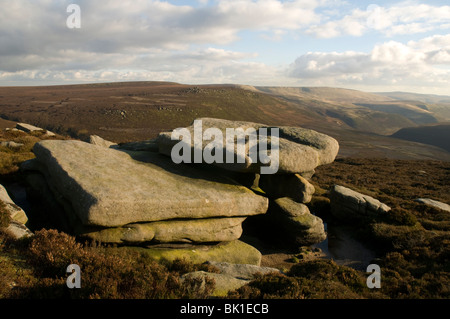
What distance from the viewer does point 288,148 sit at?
1647 cm

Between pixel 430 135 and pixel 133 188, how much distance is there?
201359 millimetres

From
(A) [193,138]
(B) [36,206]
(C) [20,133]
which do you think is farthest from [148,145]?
(C) [20,133]

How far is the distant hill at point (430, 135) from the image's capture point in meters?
150

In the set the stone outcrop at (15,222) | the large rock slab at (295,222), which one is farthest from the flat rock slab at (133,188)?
the large rock slab at (295,222)

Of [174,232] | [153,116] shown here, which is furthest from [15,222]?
[153,116]

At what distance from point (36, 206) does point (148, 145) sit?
794cm

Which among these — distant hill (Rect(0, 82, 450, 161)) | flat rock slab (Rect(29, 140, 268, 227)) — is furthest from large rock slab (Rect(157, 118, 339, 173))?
distant hill (Rect(0, 82, 450, 161))

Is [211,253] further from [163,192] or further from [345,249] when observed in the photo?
[345,249]

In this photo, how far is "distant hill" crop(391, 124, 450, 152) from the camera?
493 ft

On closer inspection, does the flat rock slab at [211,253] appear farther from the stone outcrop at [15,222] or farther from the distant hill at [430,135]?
the distant hill at [430,135]

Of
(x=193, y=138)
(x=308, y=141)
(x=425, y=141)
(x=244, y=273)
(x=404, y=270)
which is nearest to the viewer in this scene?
(x=244, y=273)

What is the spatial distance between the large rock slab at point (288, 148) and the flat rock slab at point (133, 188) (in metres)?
1.35
